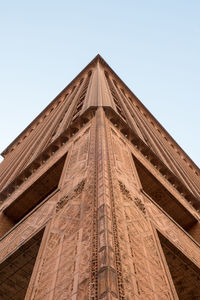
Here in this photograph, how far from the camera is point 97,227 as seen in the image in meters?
4.88

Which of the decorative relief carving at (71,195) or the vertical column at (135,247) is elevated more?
the decorative relief carving at (71,195)

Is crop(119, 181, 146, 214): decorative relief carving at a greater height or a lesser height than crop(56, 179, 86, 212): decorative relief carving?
lesser

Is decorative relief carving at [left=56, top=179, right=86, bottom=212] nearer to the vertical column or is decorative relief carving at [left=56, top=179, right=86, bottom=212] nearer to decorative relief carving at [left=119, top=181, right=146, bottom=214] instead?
the vertical column

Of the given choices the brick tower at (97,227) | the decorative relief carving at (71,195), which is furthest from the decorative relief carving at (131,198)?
the decorative relief carving at (71,195)

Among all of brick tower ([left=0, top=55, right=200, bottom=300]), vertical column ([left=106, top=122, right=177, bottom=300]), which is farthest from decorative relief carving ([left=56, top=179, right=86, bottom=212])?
vertical column ([left=106, top=122, right=177, bottom=300])

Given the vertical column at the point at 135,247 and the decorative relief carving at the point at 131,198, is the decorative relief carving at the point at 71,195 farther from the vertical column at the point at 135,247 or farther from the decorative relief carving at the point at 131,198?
the decorative relief carving at the point at 131,198

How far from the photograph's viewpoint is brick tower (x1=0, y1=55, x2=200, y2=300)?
4316 mm

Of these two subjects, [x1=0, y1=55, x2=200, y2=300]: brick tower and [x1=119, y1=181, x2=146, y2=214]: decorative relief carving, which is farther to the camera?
[x1=119, y1=181, x2=146, y2=214]: decorative relief carving

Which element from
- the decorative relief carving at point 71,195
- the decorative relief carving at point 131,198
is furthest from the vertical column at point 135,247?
the decorative relief carving at point 71,195

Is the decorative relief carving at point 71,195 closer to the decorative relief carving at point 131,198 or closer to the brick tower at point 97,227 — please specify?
the brick tower at point 97,227

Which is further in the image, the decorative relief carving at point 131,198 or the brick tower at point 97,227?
the decorative relief carving at point 131,198

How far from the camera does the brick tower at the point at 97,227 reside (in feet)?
14.2

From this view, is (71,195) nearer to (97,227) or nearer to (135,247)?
(97,227)

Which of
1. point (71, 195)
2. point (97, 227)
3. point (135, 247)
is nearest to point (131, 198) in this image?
point (71, 195)
